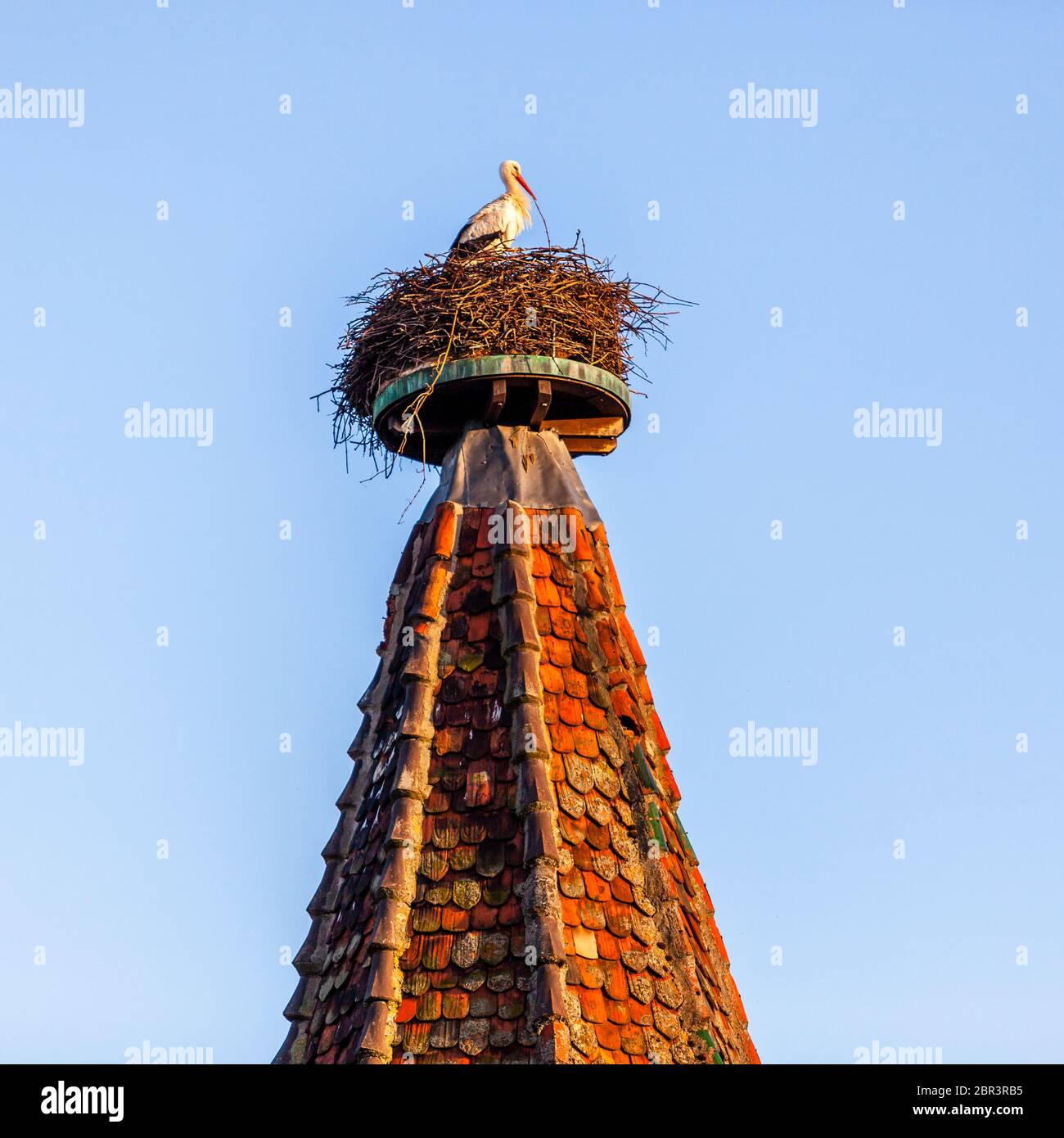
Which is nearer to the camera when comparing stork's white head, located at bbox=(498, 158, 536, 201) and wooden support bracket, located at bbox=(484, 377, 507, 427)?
wooden support bracket, located at bbox=(484, 377, 507, 427)

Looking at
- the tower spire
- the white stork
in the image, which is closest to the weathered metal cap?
the tower spire

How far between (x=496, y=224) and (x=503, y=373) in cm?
301

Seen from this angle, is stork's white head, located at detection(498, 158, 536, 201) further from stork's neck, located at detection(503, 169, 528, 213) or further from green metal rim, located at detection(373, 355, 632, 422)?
green metal rim, located at detection(373, 355, 632, 422)

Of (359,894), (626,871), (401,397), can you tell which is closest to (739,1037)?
(626,871)

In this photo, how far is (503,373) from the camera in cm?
1355

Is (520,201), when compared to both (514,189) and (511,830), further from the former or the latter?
(511,830)

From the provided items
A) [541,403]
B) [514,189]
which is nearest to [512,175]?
[514,189]

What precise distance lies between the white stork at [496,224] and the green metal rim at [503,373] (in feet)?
6.36

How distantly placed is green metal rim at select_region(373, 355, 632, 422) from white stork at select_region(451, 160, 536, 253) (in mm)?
1938

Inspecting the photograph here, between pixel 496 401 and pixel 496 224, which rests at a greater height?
pixel 496 224

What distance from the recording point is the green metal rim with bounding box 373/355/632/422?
44.5 feet

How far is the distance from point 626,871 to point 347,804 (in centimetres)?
197

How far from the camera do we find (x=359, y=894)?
40.4ft
